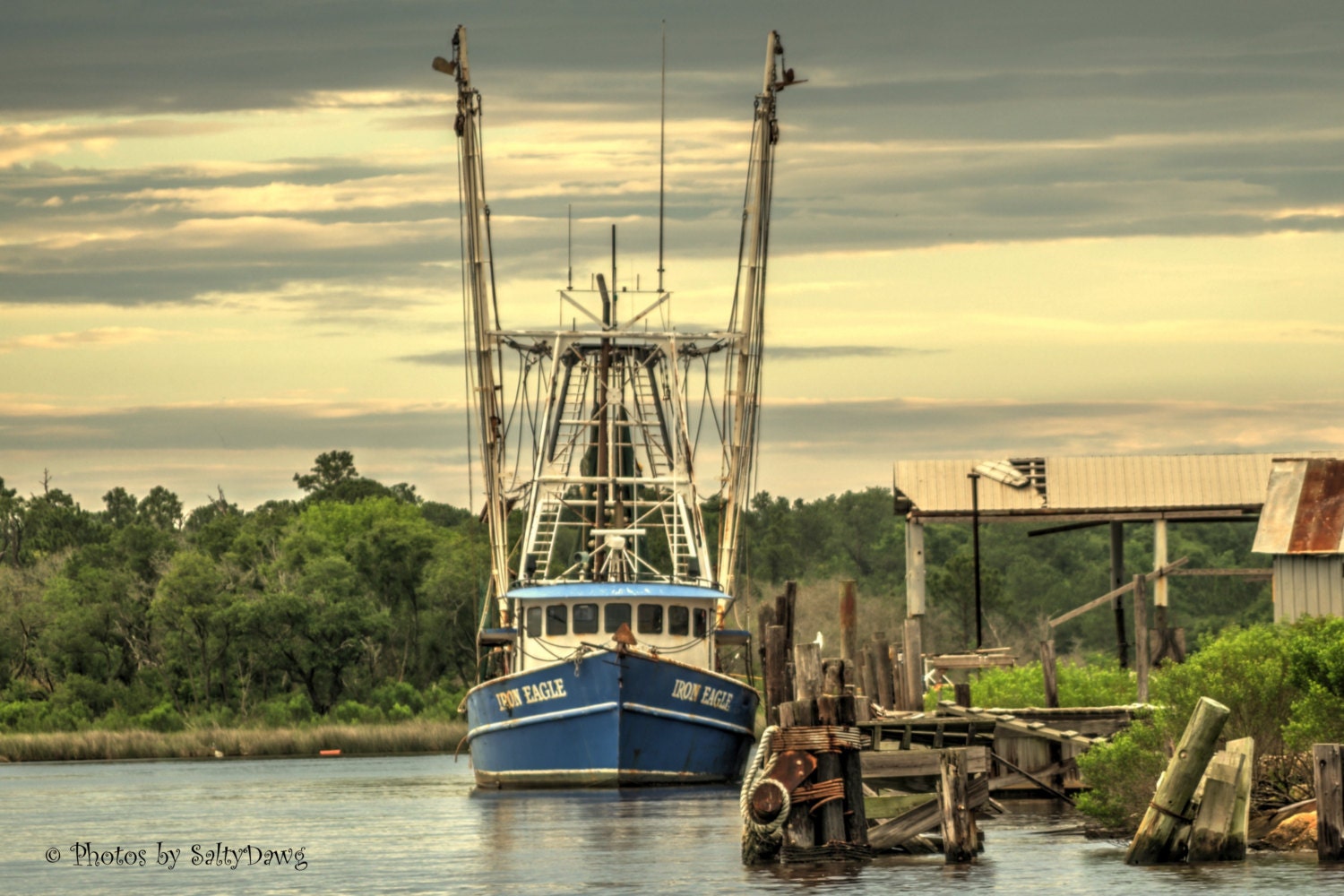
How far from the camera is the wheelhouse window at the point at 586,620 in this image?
4803 centimetres

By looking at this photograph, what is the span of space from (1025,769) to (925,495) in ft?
43.3

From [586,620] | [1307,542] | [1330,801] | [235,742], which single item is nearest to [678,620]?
[586,620]

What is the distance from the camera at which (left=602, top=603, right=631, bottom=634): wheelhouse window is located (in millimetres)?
47938

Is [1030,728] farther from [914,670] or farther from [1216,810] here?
[1216,810]

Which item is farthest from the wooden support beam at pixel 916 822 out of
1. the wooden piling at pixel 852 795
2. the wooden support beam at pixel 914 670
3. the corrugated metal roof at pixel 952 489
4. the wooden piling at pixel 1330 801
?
the corrugated metal roof at pixel 952 489

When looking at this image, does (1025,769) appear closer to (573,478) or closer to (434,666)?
(573,478)

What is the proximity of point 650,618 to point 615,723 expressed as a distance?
9.94 ft

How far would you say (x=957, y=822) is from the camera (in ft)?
95.8

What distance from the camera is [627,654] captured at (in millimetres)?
45781

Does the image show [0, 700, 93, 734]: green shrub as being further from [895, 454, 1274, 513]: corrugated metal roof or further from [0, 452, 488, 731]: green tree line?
[895, 454, 1274, 513]: corrugated metal roof

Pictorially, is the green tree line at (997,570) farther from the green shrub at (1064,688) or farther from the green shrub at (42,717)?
the green shrub at (1064,688)

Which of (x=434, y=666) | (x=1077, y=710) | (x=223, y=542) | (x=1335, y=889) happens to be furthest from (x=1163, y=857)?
(x=223, y=542)

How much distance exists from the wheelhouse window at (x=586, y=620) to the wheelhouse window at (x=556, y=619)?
0.82 ft

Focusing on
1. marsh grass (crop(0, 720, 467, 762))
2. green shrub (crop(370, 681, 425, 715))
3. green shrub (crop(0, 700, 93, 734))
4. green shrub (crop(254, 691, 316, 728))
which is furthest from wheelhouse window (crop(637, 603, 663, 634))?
green shrub (crop(370, 681, 425, 715))
